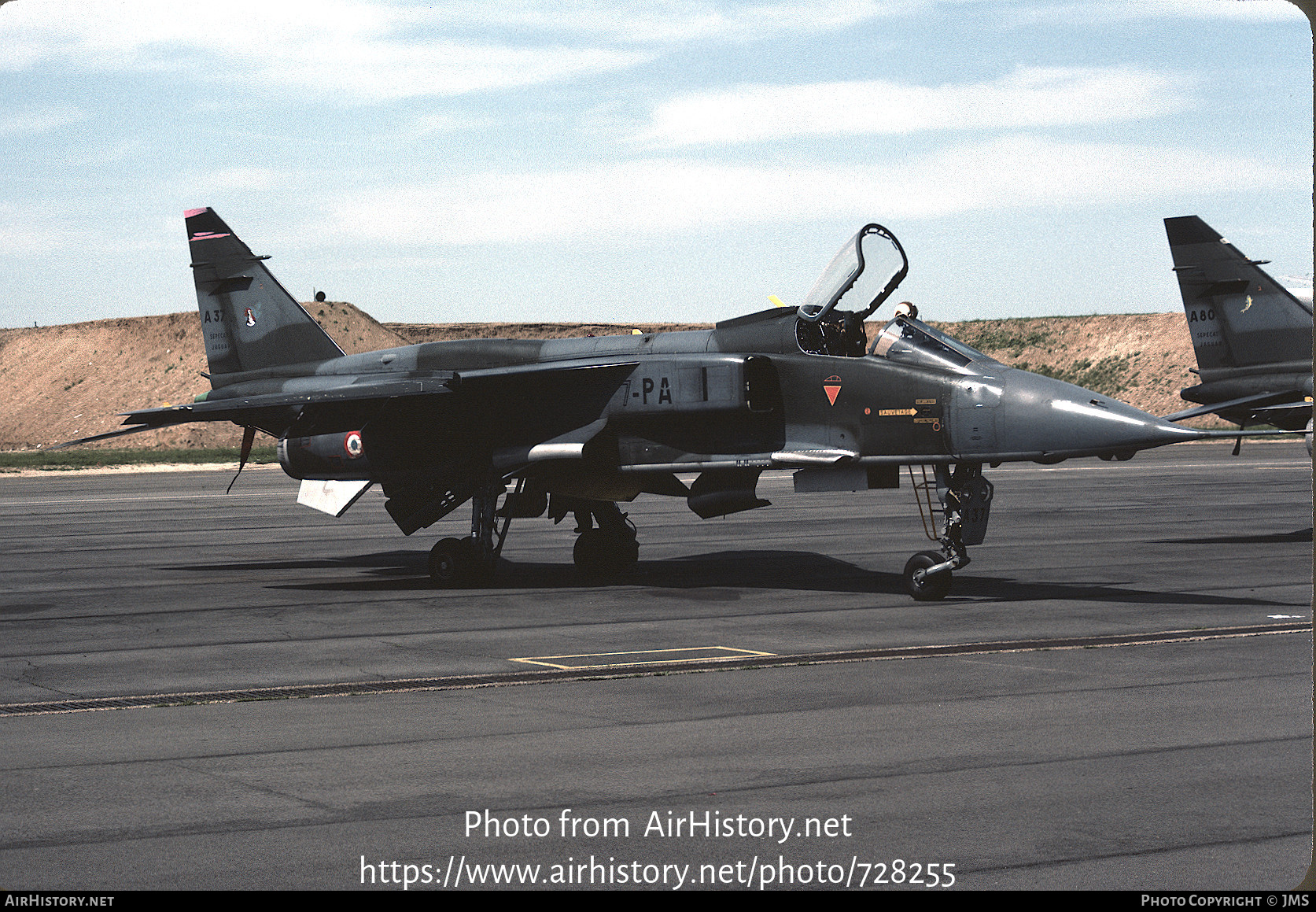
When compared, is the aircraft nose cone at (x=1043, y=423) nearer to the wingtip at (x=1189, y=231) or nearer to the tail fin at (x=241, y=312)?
the tail fin at (x=241, y=312)

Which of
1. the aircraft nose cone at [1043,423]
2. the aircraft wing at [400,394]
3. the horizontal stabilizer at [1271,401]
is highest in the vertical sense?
the aircraft wing at [400,394]

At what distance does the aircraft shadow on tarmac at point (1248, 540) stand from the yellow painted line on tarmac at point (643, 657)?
513 inches

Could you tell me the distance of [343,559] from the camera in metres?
23.2

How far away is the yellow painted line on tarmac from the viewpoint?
1218 cm

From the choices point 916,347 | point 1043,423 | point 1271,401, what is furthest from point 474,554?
point 1271,401

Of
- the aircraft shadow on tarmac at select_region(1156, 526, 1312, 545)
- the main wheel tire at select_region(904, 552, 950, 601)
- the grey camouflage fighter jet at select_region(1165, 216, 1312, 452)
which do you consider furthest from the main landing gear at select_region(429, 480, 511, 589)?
the grey camouflage fighter jet at select_region(1165, 216, 1312, 452)

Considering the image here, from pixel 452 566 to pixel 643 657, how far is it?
6.96 m

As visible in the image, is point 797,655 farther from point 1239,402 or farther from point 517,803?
point 1239,402

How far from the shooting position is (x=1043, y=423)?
14.8m

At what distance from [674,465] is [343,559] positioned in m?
8.02

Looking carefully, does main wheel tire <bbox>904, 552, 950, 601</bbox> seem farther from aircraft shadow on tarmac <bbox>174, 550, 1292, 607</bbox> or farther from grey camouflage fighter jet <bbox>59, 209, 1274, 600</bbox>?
aircraft shadow on tarmac <bbox>174, 550, 1292, 607</bbox>

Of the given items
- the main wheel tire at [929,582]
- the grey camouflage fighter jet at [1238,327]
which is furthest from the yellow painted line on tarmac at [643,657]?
the grey camouflage fighter jet at [1238,327]

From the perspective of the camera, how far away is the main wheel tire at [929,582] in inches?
624

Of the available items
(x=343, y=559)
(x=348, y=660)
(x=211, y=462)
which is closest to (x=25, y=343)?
(x=211, y=462)
